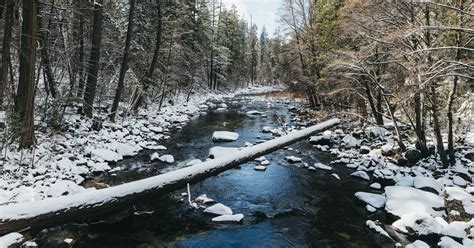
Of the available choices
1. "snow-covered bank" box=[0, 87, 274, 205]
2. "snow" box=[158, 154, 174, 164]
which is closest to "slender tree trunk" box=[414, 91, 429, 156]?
"snow" box=[158, 154, 174, 164]

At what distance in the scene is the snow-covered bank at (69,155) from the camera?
22.5ft

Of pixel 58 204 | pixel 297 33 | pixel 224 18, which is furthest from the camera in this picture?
pixel 224 18

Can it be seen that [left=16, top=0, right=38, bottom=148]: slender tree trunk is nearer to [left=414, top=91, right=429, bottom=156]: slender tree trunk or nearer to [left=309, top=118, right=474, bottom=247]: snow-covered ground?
[left=309, top=118, right=474, bottom=247]: snow-covered ground

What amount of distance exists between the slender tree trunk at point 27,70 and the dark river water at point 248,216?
2.36 m

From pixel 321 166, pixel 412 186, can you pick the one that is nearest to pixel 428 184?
pixel 412 186

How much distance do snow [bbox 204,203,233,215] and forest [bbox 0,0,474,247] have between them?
52 mm

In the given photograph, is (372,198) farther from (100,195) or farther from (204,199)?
(100,195)

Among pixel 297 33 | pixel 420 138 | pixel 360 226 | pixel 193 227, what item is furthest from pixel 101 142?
pixel 297 33

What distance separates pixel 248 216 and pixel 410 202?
12.5 feet

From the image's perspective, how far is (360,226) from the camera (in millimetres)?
7023

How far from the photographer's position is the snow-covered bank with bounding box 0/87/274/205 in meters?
6.85

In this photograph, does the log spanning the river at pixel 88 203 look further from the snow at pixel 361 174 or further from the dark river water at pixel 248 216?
the snow at pixel 361 174

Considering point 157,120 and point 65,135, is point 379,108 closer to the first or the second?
point 157,120

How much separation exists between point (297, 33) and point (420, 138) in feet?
44.4
